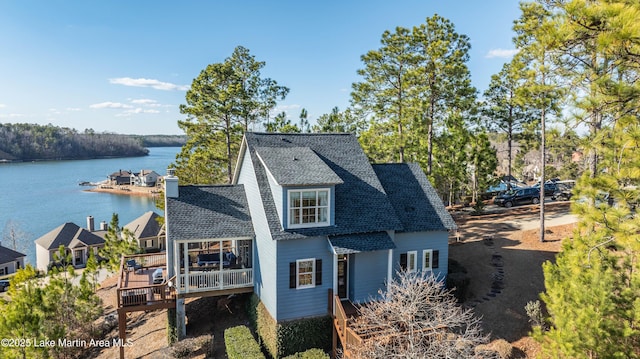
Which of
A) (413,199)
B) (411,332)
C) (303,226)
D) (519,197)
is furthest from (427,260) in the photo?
(519,197)

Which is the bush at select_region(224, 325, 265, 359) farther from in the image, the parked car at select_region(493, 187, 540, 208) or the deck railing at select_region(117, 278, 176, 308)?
the parked car at select_region(493, 187, 540, 208)

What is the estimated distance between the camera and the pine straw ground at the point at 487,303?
47.1 feet

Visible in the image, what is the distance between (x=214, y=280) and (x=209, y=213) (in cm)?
270

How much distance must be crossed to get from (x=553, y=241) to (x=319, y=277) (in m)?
14.6

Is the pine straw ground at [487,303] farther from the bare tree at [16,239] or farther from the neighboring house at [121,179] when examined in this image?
the neighboring house at [121,179]

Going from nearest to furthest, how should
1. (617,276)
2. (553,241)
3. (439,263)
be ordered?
(617,276) < (439,263) < (553,241)

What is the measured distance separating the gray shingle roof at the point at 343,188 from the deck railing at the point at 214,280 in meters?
3.51

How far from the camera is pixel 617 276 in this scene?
9.63m

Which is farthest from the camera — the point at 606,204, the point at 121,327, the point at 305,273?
the point at 121,327

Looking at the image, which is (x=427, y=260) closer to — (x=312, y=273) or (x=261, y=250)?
(x=312, y=273)

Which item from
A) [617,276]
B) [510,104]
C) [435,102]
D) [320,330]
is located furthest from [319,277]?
[510,104]

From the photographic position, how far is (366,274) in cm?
1473

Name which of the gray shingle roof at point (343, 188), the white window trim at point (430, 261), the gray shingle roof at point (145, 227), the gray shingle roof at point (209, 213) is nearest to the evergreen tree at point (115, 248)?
the gray shingle roof at point (209, 213)

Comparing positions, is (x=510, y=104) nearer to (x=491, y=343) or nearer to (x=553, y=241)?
(x=553, y=241)
